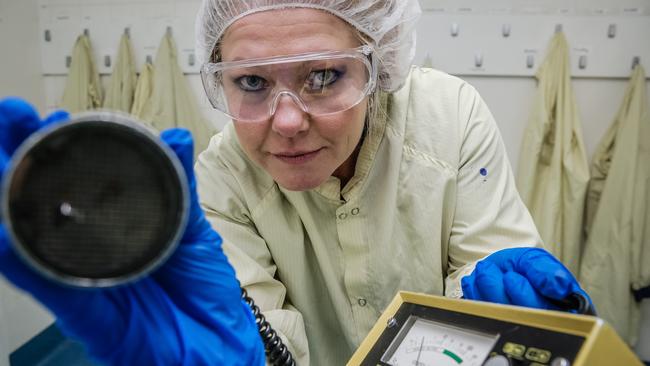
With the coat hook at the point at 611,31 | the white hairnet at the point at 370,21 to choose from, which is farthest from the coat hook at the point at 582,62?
the white hairnet at the point at 370,21

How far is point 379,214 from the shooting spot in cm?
108

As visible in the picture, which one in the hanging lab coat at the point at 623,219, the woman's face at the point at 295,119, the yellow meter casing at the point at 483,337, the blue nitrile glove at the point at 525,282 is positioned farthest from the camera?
the hanging lab coat at the point at 623,219

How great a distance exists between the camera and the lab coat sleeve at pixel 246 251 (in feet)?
3.21

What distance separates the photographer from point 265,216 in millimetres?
1070

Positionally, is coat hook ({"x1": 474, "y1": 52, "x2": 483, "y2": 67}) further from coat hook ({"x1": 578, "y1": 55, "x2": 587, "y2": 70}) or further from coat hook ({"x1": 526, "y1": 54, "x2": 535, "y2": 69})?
coat hook ({"x1": 578, "y1": 55, "x2": 587, "y2": 70})

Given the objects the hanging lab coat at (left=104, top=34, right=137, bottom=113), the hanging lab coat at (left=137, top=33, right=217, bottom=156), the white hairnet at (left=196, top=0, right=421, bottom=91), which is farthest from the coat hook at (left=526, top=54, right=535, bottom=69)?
Answer: the hanging lab coat at (left=104, top=34, right=137, bottom=113)

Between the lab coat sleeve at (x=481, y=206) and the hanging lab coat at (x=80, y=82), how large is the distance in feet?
7.04

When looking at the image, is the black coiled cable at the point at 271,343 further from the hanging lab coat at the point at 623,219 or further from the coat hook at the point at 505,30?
the coat hook at the point at 505,30

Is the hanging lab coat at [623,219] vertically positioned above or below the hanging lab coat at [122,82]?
below

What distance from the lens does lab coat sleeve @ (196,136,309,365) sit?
38.5 inches

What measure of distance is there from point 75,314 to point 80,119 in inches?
8.1

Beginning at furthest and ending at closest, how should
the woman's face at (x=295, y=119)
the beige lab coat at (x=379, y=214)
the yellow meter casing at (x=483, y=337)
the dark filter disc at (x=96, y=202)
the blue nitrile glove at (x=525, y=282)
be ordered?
the beige lab coat at (x=379, y=214) < the woman's face at (x=295, y=119) < the blue nitrile glove at (x=525, y=282) < the yellow meter casing at (x=483, y=337) < the dark filter disc at (x=96, y=202)

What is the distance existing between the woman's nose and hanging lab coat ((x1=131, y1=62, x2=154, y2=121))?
5.71 ft

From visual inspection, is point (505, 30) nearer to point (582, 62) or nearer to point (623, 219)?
point (582, 62)
